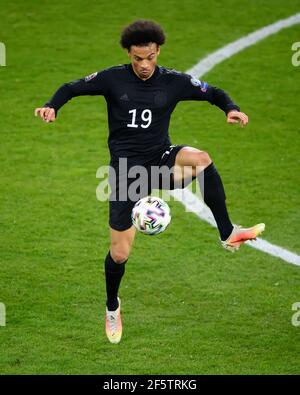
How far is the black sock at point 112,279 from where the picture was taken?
9156 mm

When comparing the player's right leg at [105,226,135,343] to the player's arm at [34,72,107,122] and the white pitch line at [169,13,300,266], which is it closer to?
the player's arm at [34,72,107,122]

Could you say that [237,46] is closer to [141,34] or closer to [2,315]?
[141,34]

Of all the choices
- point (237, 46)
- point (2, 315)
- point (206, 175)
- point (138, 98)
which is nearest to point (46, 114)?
point (138, 98)

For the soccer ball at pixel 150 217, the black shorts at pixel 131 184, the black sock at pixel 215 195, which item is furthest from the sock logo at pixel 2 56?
the soccer ball at pixel 150 217

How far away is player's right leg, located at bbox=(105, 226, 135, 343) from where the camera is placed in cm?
901

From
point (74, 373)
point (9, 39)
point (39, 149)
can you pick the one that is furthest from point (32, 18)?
point (74, 373)

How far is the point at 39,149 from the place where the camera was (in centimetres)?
1328

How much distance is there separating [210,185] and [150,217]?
0.72 metres

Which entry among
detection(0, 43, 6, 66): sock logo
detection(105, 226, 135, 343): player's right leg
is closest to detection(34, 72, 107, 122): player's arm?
detection(105, 226, 135, 343): player's right leg

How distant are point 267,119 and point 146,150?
17.9 feet

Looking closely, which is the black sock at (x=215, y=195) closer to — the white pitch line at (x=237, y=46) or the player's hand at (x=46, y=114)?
the player's hand at (x=46, y=114)

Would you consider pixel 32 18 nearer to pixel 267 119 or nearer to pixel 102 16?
pixel 102 16

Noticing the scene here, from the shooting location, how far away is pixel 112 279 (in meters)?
9.20

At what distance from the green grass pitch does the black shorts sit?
118cm
